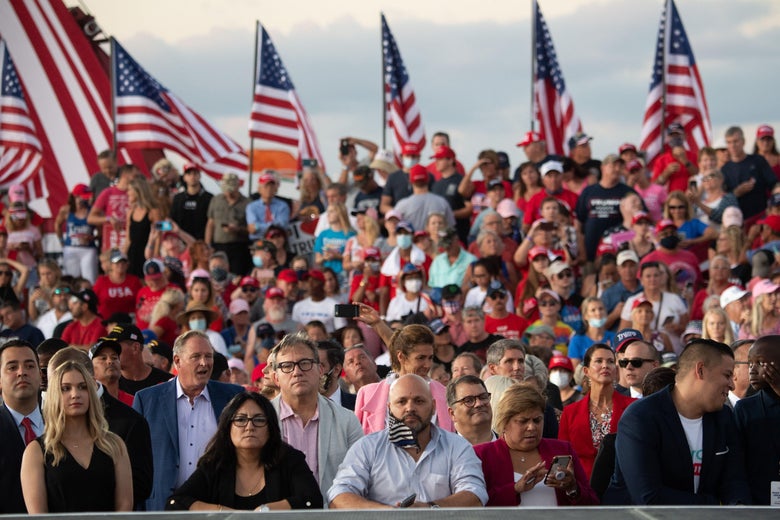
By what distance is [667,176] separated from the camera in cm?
1738

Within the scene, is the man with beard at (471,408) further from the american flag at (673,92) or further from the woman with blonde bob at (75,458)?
the american flag at (673,92)

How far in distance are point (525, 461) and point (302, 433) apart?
49.7 inches

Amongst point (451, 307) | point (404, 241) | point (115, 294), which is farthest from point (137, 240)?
point (451, 307)

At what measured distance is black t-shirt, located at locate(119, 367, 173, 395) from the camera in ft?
31.0

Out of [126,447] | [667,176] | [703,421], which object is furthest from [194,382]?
[667,176]

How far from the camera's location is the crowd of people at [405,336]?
6.73m

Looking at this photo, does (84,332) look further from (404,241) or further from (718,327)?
(718,327)

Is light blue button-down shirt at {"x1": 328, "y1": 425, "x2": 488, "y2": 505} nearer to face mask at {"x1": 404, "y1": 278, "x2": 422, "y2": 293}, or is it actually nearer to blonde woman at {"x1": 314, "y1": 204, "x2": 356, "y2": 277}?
face mask at {"x1": 404, "y1": 278, "x2": 422, "y2": 293}

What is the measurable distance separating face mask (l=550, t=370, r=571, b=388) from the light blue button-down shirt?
14.7 feet

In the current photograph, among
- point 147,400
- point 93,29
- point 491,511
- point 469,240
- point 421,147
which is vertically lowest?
point 491,511

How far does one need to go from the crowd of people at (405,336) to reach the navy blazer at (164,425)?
0.5 inches

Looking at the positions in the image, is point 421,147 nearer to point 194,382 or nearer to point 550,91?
point 550,91

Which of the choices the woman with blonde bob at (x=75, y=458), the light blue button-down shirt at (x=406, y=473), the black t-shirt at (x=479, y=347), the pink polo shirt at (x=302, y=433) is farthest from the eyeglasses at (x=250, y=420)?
the black t-shirt at (x=479, y=347)

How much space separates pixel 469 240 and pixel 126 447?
32.5 ft
